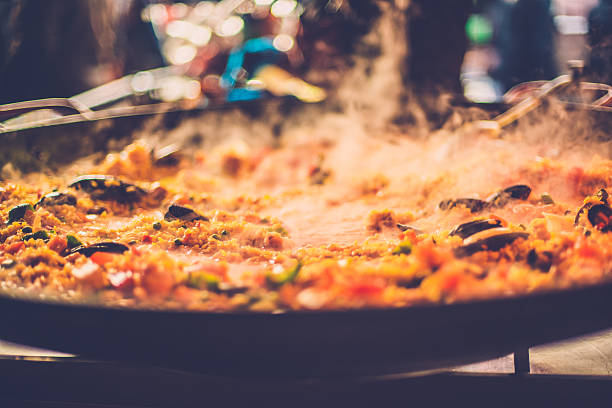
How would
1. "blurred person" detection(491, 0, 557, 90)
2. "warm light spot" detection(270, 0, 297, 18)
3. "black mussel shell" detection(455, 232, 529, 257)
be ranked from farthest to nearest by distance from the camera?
"warm light spot" detection(270, 0, 297, 18)
"blurred person" detection(491, 0, 557, 90)
"black mussel shell" detection(455, 232, 529, 257)

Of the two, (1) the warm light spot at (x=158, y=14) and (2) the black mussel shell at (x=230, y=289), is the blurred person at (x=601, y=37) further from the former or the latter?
(1) the warm light spot at (x=158, y=14)

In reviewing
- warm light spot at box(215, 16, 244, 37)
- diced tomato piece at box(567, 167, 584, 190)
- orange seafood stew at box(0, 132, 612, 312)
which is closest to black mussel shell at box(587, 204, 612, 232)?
orange seafood stew at box(0, 132, 612, 312)

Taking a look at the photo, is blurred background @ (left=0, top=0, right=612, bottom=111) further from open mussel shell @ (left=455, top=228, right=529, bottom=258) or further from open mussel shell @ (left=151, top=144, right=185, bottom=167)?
open mussel shell @ (left=455, top=228, right=529, bottom=258)

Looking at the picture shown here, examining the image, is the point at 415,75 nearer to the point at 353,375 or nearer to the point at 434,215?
the point at 434,215

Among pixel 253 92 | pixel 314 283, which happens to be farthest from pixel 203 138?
pixel 314 283

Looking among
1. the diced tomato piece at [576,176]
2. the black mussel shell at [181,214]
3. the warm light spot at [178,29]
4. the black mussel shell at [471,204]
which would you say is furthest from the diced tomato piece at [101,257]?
the warm light spot at [178,29]

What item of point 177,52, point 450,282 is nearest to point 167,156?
point 450,282
